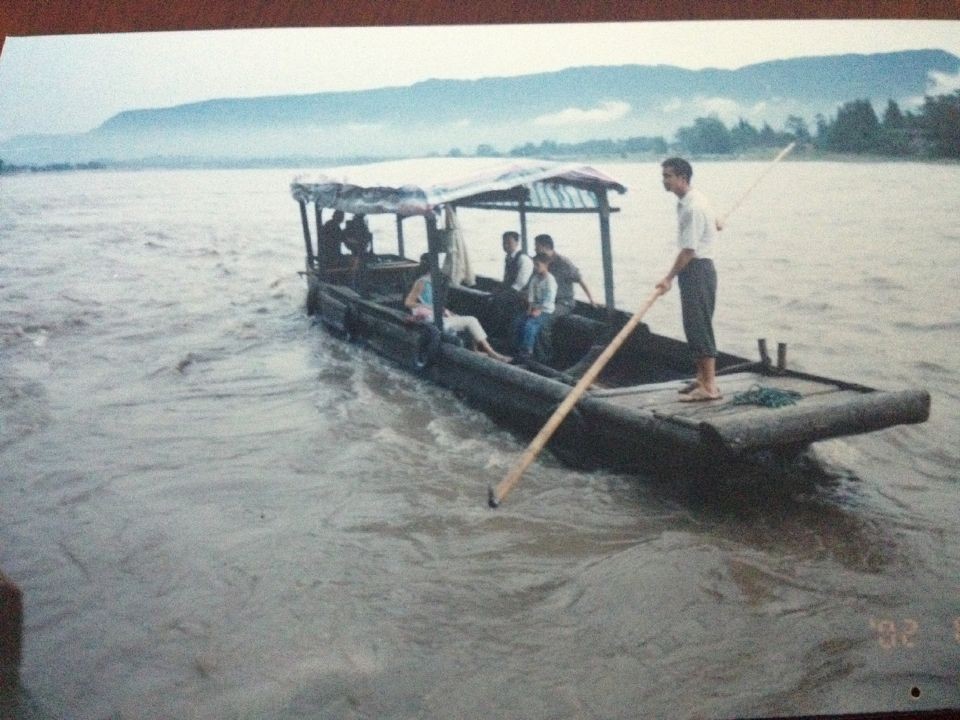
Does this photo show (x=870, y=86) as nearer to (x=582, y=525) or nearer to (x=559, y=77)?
(x=559, y=77)

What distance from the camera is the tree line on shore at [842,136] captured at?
2.25 metres

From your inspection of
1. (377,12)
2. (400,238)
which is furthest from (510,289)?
(400,238)

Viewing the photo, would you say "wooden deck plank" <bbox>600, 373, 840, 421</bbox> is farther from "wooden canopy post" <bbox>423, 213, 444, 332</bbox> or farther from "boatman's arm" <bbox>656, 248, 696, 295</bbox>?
"wooden canopy post" <bbox>423, 213, 444, 332</bbox>

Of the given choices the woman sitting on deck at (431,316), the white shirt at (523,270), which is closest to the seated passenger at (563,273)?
the white shirt at (523,270)

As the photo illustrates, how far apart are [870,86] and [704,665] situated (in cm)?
174

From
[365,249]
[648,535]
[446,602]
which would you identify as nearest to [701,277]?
[648,535]

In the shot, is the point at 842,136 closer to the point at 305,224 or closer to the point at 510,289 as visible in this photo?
the point at 510,289

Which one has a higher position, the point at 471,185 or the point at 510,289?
the point at 471,185

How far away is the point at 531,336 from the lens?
381 centimetres

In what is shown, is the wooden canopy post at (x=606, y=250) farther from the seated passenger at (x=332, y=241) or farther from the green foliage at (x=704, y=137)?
the seated passenger at (x=332, y=241)

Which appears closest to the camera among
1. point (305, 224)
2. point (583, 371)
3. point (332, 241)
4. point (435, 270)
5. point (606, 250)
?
point (606, 250)

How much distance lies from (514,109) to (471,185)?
1.15 meters

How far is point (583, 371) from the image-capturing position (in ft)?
11.4

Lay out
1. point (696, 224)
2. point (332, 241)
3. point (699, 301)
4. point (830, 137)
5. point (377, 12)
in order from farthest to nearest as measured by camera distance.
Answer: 1. point (332, 241)
2. point (699, 301)
3. point (696, 224)
4. point (830, 137)
5. point (377, 12)
